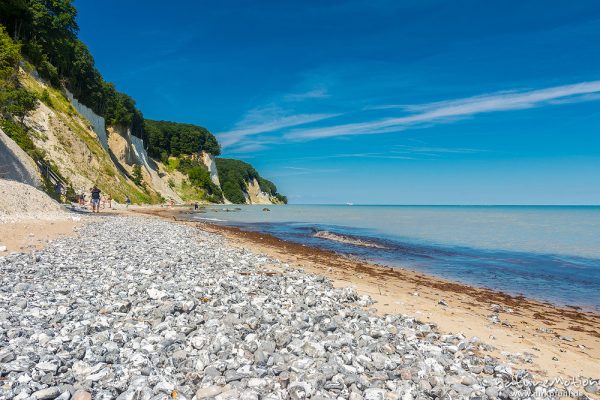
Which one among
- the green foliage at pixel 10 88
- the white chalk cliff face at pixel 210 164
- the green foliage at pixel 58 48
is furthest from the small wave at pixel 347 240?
the white chalk cliff face at pixel 210 164

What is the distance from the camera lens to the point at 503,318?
10023 millimetres

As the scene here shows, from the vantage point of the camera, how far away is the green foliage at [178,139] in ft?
387

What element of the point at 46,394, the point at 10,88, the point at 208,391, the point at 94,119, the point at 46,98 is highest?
the point at 94,119

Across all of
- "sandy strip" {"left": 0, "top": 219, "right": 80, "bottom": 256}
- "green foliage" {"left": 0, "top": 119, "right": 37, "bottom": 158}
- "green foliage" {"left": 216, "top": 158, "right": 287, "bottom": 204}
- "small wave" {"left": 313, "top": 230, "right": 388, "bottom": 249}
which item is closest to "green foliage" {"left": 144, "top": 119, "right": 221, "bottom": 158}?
"green foliage" {"left": 216, "top": 158, "right": 287, "bottom": 204}

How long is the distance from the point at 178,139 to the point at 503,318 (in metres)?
128

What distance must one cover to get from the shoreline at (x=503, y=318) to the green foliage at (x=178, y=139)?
108818mm

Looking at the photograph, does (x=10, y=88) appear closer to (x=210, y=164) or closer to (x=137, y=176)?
(x=137, y=176)

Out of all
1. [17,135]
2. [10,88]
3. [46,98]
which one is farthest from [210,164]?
[17,135]

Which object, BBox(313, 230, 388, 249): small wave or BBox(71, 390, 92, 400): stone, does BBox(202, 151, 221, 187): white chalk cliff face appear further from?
BBox(71, 390, 92, 400): stone

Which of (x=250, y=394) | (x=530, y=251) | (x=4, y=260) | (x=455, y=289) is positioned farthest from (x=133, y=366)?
(x=530, y=251)

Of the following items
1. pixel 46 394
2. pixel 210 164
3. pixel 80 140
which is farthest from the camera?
pixel 210 164

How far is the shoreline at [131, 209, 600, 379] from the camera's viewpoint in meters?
6.61

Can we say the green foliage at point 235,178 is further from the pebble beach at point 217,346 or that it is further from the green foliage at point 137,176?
the pebble beach at point 217,346

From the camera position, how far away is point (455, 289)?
14.1m
